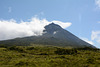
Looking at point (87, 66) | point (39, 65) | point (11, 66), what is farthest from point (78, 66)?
point (11, 66)

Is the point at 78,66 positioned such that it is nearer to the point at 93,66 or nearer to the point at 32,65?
the point at 93,66

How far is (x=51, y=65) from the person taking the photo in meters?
36.7

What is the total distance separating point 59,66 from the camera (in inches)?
1404

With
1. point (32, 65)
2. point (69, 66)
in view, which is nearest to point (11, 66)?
point (32, 65)

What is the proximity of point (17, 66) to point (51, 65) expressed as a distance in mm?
10175

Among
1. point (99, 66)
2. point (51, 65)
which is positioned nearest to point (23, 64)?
point (51, 65)

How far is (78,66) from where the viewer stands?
35000 mm

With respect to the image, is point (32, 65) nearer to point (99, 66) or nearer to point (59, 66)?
point (59, 66)

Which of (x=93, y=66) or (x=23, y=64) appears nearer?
(x=93, y=66)

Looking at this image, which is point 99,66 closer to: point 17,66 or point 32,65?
point 32,65

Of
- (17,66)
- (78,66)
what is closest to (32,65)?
(17,66)

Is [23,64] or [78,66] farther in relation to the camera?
[23,64]

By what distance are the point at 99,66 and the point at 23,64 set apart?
22808mm

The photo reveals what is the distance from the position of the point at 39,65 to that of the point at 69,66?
9050 millimetres
